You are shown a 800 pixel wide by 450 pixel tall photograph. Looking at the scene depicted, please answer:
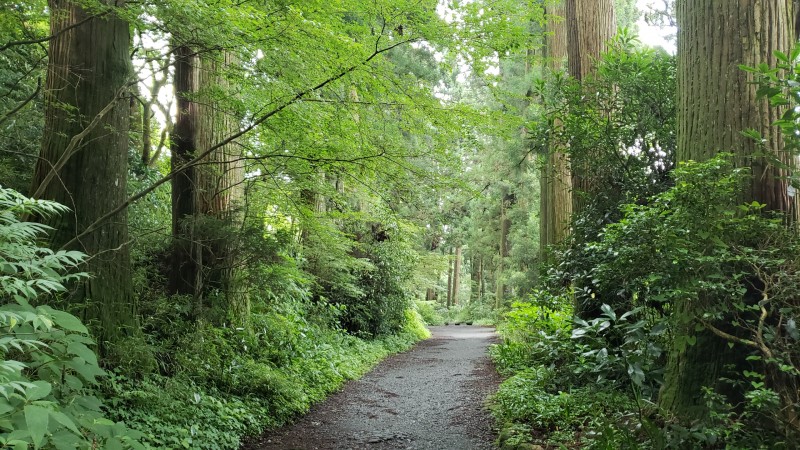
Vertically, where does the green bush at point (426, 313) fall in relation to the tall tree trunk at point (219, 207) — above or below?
below

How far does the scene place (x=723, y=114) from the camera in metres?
4.19

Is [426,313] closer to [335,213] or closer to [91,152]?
[335,213]

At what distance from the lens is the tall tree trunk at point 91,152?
5.22 metres

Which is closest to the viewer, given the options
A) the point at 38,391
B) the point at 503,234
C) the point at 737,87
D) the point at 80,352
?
the point at 38,391

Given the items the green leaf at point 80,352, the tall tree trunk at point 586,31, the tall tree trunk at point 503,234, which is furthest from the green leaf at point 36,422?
the tall tree trunk at point 503,234

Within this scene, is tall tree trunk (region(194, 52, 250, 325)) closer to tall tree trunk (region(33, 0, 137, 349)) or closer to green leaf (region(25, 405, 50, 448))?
tall tree trunk (region(33, 0, 137, 349))

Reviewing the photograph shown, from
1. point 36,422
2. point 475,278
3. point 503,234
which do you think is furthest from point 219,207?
point 475,278

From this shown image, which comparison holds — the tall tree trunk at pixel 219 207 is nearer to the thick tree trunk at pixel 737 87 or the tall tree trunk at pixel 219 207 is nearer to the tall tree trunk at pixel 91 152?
the tall tree trunk at pixel 91 152

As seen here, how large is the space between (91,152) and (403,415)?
4.94m

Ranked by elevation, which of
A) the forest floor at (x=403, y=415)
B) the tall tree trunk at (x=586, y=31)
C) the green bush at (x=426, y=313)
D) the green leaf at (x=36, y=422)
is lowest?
the green bush at (x=426, y=313)

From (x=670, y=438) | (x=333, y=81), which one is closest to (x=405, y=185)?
(x=333, y=81)

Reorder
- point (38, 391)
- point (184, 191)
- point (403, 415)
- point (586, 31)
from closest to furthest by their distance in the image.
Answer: point (38, 391) < point (403, 415) < point (184, 191) < point (586, 31)

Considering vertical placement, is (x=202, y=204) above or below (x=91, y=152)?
below

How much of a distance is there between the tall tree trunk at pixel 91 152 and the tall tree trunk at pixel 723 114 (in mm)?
5234
